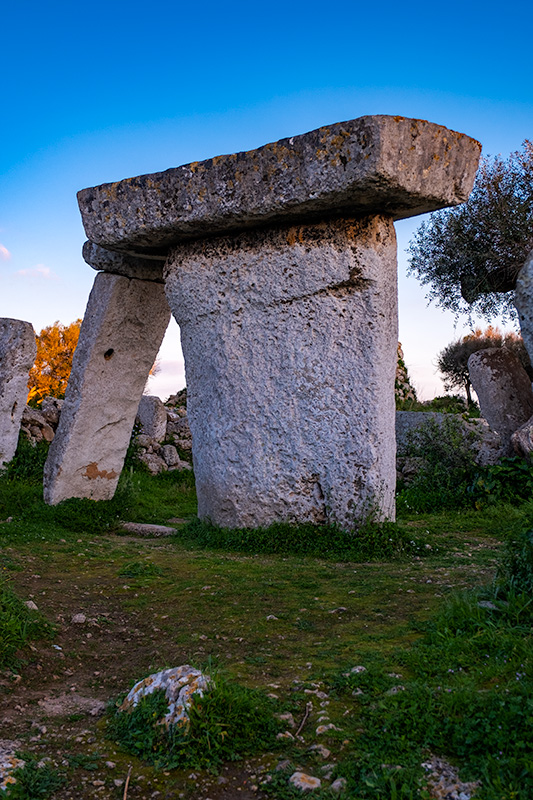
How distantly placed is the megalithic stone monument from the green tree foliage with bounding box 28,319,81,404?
643 inches

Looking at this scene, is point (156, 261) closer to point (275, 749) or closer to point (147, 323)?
point (147, 323)

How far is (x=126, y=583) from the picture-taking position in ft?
18.2

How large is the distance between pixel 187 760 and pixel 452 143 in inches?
225

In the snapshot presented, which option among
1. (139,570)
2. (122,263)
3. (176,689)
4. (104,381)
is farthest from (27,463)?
(176,689)

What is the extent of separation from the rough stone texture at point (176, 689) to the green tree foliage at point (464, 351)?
18334 mm

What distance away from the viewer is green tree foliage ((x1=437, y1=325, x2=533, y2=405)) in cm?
2078

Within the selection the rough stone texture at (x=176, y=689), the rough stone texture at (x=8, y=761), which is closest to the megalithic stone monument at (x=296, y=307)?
the rough stone texture at (x=176, y=689)

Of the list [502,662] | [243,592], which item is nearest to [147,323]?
[243,592]

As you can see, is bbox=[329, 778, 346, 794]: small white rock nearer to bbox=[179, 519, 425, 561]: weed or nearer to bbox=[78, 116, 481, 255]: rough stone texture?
bbox=[179, 519, 425, 561]: weed

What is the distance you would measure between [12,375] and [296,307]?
616 centimetres

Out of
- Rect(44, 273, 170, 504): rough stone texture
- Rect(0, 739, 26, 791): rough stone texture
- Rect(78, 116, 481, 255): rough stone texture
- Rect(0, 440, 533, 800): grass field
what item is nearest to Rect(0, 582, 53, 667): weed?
Rect(0, 440, 533, 800): grass field

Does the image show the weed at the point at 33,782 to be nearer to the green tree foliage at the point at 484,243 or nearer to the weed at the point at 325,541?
the weed at the point at 325,541

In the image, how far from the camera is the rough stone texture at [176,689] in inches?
110

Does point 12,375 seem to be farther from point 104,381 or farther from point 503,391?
point 503,391
